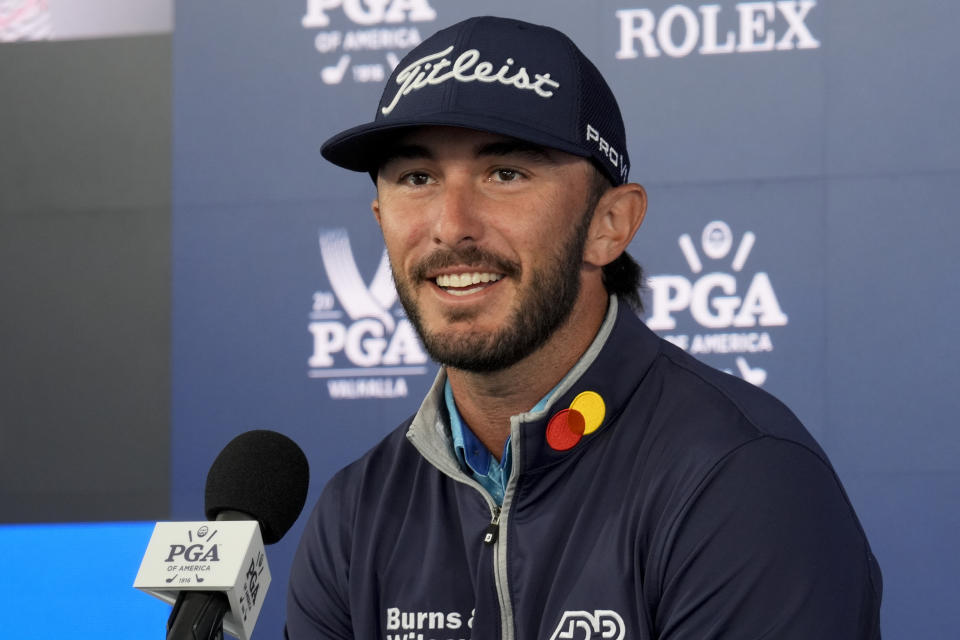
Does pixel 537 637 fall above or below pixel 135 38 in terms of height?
below

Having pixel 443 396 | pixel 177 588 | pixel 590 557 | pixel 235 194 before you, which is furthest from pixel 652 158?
pixel 177 588

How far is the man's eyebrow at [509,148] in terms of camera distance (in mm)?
1243

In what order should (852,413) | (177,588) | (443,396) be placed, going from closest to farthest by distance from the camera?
(177,588), (443,396), (852,413)

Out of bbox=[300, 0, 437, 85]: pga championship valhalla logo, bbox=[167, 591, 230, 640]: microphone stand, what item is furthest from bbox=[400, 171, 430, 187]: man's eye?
bbox=[300, 0, 437, 85]: pga championship valhalla logo

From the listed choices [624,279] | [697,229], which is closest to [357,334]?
[697,229]

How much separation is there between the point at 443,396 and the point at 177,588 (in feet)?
1.71

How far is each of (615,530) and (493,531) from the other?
141 mm

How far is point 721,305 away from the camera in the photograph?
286 centimetres

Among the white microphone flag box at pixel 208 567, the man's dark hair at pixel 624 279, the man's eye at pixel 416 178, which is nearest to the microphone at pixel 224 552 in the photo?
the white microphone flag box at pixel 208 567

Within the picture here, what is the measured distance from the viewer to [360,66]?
121 inches

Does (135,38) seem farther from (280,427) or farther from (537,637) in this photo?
(537,637)

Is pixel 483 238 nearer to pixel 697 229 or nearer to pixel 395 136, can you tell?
pixel 395 136

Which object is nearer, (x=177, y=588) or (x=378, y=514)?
(x=177, y=588)

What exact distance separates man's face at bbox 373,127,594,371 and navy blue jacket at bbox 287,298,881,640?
3.4 inches
